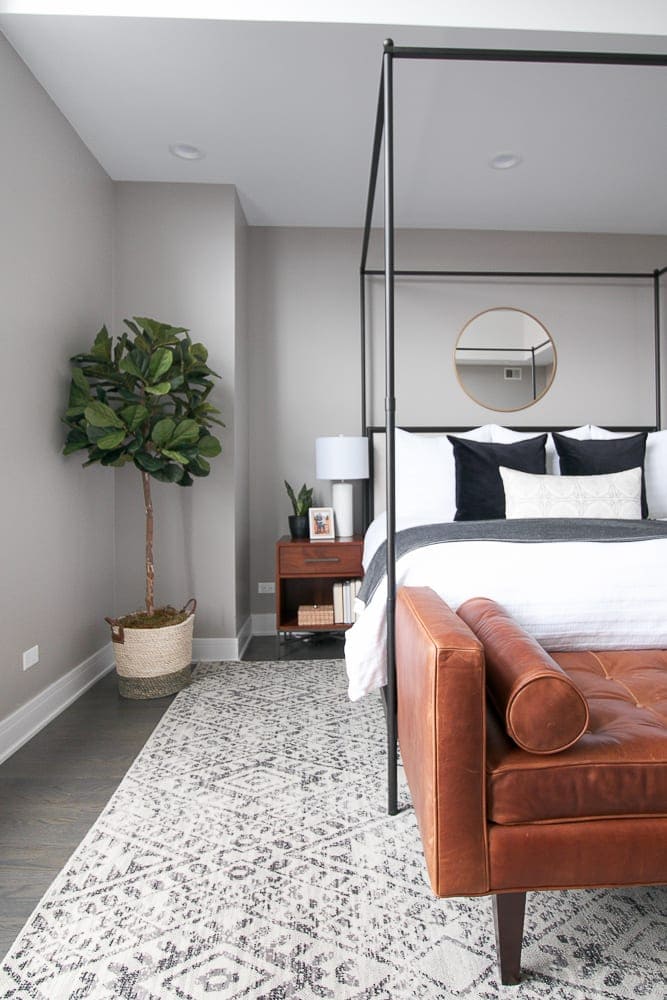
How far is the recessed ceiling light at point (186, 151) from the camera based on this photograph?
309cm

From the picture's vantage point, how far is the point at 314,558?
138 inches

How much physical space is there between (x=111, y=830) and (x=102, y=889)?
0.27 m

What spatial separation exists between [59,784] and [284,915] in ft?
3.38

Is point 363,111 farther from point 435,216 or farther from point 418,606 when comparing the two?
point 418,606

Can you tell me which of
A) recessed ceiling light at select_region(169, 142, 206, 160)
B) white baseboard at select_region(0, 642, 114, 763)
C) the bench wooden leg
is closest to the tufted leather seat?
the bench wooden leg

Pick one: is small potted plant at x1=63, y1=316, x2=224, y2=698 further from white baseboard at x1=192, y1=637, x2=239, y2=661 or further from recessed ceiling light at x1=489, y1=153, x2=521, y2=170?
recessed ceiling light at x1=489, y1=153, x2=521, y2=170

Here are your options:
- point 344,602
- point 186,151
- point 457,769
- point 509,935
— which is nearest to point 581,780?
point 457,769

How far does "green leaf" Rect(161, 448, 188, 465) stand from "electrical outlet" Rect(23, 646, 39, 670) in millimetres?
977

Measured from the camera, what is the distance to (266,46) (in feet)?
7.80

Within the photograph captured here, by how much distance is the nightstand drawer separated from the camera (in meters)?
3.49

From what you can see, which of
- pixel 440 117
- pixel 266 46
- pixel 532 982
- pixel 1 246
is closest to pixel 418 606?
pixel 532 982

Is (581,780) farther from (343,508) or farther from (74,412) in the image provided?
(343,508)

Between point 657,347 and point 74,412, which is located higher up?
point 657,347

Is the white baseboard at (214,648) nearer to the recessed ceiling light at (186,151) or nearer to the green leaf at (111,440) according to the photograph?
the green leaf at (111,440)
